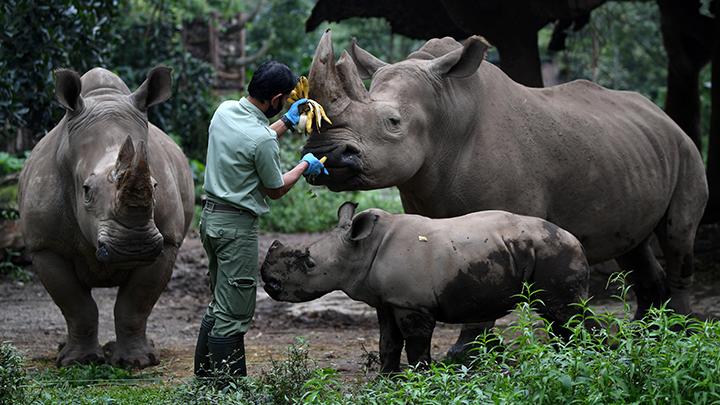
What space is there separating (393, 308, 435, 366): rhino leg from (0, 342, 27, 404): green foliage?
6.20 ft

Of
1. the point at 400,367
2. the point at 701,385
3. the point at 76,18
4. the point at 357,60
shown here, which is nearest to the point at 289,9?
the point at 76,18

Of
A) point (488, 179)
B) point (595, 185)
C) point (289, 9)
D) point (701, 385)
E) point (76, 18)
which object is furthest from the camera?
point (289, 9)

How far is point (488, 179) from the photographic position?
710 cm

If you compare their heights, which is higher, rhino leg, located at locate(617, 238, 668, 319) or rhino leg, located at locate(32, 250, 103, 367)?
rhino leg, located at locate(32, 250, 103, 367)

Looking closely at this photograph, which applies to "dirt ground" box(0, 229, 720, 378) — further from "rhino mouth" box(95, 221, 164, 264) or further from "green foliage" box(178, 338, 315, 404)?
"green foliage" box(178, 338, 315, 404)

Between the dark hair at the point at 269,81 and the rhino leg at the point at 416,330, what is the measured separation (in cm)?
129

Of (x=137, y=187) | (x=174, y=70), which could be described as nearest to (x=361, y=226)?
(x=137, y=187)

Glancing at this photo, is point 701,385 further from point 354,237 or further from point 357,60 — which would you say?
point 357,60

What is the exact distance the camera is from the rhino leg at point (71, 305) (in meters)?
Answer: 7.48

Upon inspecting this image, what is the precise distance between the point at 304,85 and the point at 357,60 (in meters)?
1.29

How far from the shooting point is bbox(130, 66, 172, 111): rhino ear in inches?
294

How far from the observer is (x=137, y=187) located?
6281 mm

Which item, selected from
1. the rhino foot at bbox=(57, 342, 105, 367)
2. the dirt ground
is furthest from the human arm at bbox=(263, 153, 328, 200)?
the rhino foot at bbox=(57, 342, 105, 367)

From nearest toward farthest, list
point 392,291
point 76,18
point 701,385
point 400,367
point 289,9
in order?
1. point 701,385
2. point 392,291
3. point 400,367
4. point 76,18
5. point 289,9
